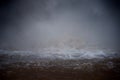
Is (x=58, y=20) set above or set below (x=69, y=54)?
above

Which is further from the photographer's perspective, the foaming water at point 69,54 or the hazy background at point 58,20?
the hazy background at point 58,20

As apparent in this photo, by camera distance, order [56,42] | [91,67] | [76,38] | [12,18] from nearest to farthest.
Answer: [91,67], [56,42], [76,38], [12,18]

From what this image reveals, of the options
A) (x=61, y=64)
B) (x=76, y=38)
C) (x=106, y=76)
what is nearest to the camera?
(x=106, y=76)

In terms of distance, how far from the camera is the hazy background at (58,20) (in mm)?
5160

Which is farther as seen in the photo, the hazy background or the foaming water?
the hazy background

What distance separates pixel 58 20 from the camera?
17.9 feet

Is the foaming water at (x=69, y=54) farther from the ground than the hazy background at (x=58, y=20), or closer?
closer

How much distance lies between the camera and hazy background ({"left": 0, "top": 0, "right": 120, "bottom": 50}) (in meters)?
5.16

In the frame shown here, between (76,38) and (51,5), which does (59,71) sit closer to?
(76,38)

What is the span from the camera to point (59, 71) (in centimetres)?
225

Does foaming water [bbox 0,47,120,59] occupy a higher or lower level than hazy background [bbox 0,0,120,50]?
lower

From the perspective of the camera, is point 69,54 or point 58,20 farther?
point 58,20

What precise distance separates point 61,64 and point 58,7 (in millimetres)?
3342

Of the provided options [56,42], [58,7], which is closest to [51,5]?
[58,7]
